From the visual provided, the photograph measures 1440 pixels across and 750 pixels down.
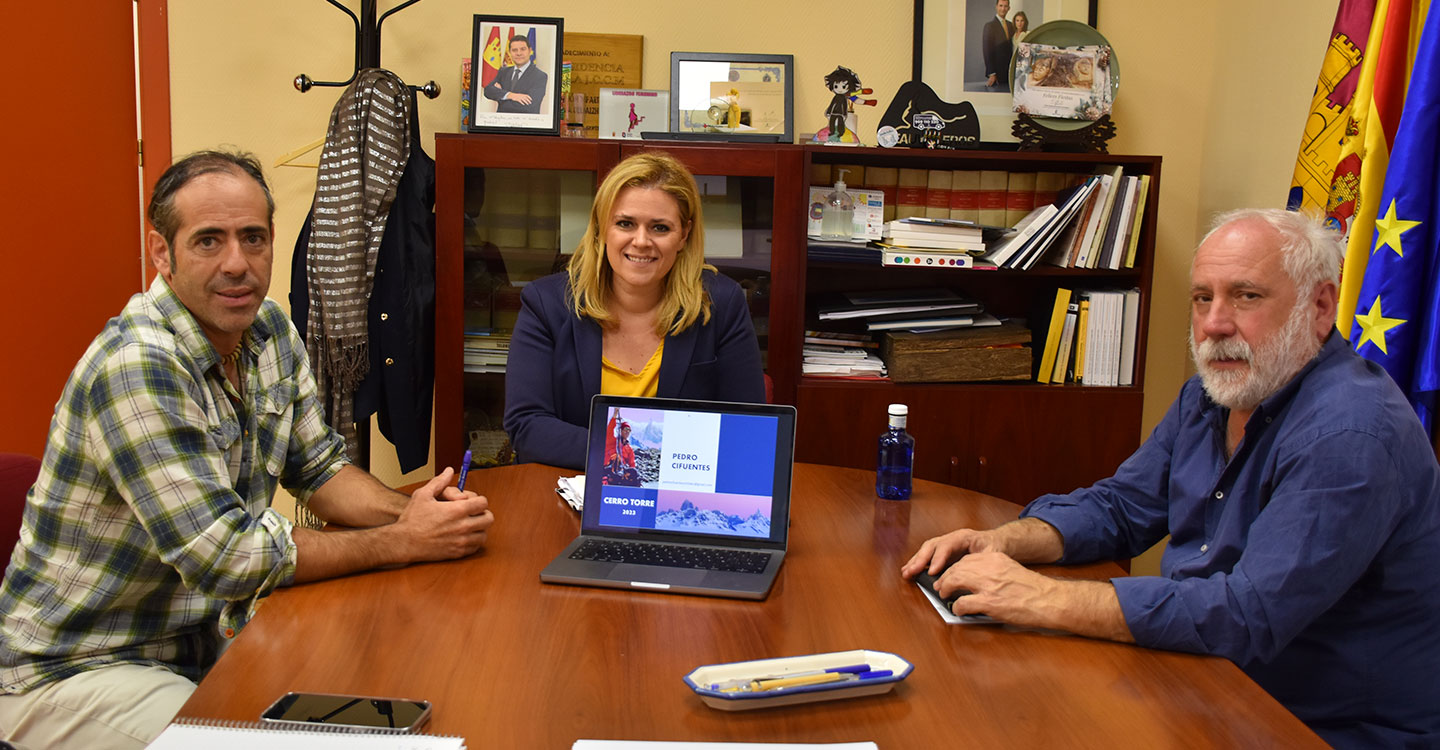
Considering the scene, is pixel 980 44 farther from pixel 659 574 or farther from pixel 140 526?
pixel 140 526

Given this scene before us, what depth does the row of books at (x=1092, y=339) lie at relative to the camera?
313cm

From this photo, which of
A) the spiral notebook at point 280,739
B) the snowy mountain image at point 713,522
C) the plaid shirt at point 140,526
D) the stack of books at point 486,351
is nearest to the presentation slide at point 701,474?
the snowy mountain image at point 713,522

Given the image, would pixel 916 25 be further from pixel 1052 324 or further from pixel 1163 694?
pixel 1163 694

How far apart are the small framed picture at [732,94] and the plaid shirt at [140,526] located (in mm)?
1851

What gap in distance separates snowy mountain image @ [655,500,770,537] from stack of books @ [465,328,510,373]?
1660 millimetres

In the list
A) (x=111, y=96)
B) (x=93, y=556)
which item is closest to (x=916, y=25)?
(x=111, y=96)

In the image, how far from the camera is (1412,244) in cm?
220

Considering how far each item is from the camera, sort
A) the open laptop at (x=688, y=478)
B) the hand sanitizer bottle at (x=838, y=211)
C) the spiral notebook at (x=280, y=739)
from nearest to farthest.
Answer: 1. the spiral notebook at (x=280, y=739)
2. the open laptop at (x=688, y=478)
3. the hand sanitizer bottle at (x=838, y=211)

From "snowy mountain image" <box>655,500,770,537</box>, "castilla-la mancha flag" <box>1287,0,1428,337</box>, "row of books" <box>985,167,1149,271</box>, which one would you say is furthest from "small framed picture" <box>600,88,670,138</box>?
"snowy mountain image" <box>655,500,770,537</box>

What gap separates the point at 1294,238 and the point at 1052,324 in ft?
5.49

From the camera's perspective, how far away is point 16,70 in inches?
111

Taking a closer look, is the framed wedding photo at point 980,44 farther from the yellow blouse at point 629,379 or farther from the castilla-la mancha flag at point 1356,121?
the yellow blouse at point 629,379

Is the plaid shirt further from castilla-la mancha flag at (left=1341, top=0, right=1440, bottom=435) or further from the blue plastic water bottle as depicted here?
castilla-la mancha flag at (left=1341, top=0, right=1440, bottom=435)

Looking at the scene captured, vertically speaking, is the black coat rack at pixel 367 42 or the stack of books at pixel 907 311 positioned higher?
the black coat rack at pixel 367 42
